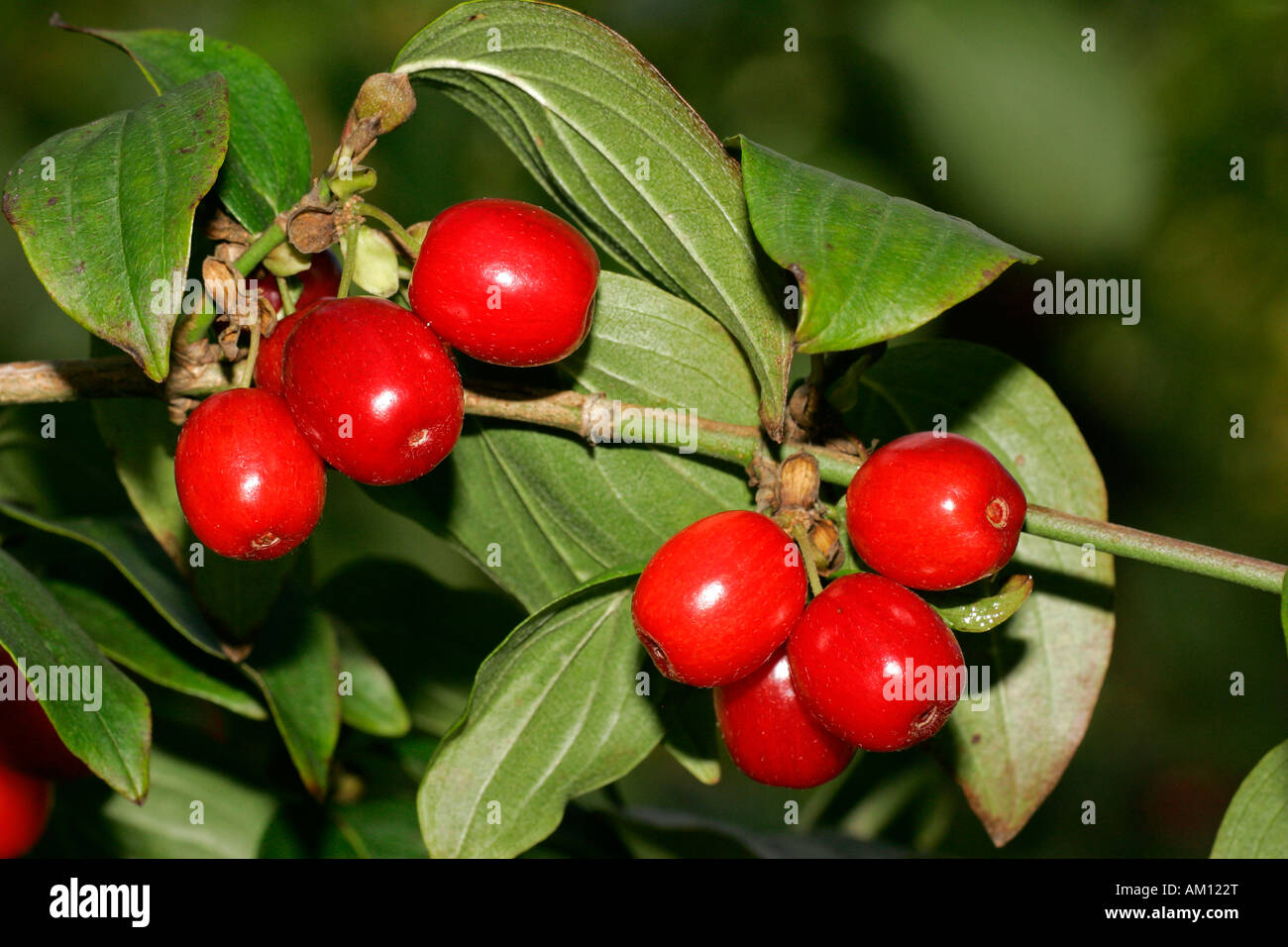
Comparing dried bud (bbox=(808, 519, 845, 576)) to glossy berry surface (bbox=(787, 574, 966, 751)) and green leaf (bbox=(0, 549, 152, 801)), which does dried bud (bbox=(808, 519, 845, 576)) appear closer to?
glossy berry surface (bbox=(787, 574, 966, 751))

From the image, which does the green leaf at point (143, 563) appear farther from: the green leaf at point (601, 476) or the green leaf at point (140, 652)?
the green leaf at point (601, 476)

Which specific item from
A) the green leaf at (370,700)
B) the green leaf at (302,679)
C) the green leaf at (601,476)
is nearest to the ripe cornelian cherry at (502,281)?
the green leaf at (601,476)

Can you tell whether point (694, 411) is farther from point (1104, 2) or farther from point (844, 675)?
point (1104, 2)

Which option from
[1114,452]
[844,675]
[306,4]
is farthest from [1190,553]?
[306,4]

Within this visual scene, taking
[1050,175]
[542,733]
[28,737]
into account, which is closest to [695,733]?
[542,733]

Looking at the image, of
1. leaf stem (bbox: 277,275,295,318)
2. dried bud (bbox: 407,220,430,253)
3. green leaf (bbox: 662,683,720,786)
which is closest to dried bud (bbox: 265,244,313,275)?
leaf stem (bbox: 277,275,295,318)

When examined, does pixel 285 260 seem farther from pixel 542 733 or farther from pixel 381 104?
pixel 542 733
